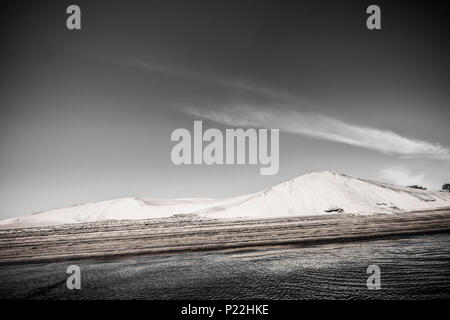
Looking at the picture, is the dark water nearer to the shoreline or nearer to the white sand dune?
the shoreline

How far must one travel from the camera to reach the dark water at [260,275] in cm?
554

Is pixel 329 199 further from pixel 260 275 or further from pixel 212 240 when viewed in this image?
pixel 260 275

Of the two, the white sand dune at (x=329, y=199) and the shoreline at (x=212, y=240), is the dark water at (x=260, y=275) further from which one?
the white sand dune at (x=329, y=199)

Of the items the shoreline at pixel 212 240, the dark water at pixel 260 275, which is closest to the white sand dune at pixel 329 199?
the shoreline at pixel 212 240

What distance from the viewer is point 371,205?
3797 cm

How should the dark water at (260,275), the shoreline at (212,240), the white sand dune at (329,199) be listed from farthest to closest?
1. the white sand dune at (329,199)
2. the shoreline at (212,240)
3. the dark water at (260,275)

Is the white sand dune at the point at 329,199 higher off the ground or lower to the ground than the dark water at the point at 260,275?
lower

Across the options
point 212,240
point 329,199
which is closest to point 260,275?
point 212,240

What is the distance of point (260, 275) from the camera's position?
6.94 metres

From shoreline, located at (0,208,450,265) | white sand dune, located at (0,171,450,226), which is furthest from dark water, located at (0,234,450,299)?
white sand dune, located at (0,171,450,226)
